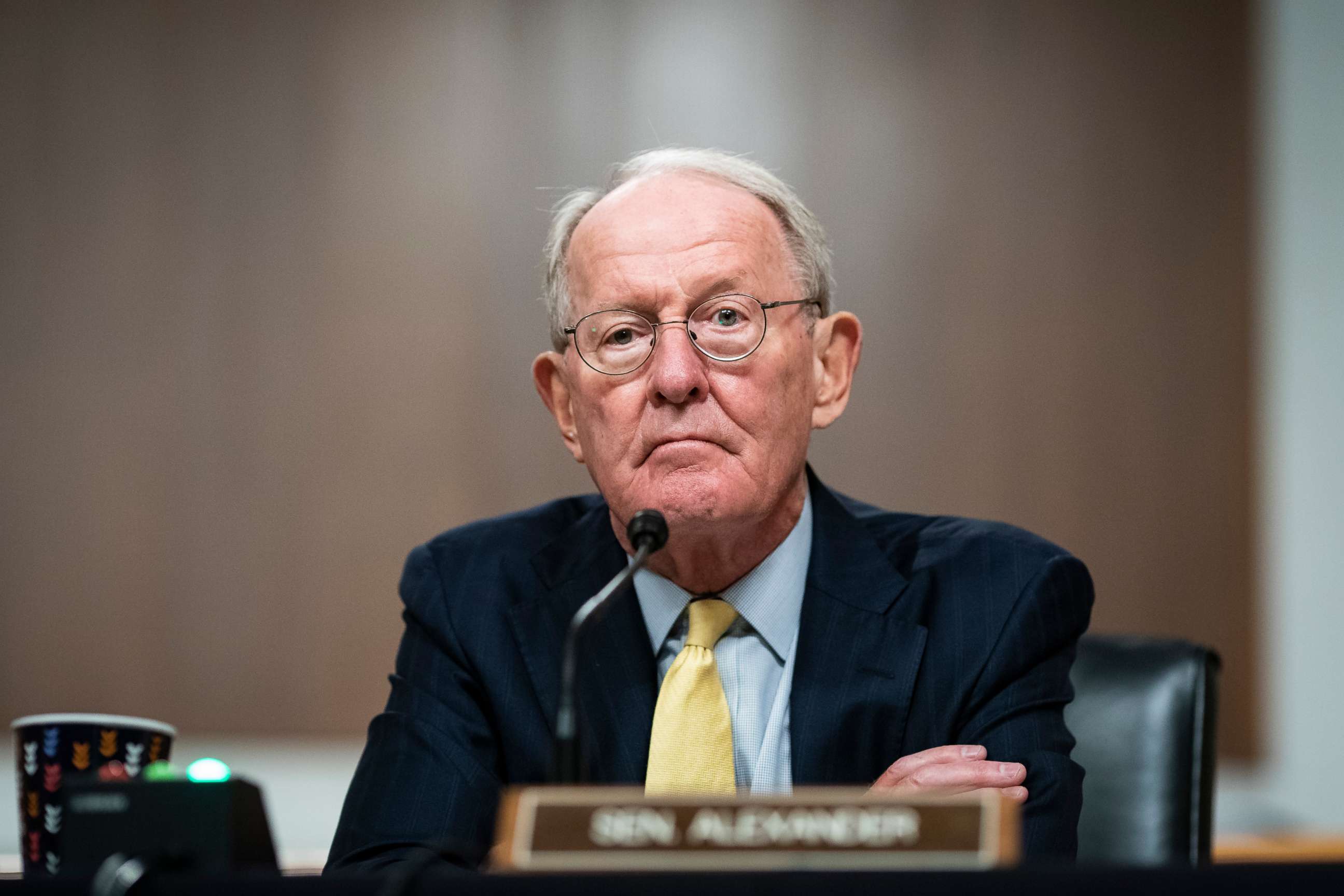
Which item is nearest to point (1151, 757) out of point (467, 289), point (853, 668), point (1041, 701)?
point (1041, 701)

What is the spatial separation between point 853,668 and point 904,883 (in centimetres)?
76

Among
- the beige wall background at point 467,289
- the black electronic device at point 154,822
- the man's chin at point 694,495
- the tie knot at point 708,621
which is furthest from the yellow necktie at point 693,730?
the beige wall background at point 467,289

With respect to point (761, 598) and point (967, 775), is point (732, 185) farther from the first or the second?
point (967, 775)

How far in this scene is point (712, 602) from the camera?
1512 millimetres

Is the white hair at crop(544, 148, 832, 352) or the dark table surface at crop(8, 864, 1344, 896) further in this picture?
the white hair at crop(544, 148, 832, 352)

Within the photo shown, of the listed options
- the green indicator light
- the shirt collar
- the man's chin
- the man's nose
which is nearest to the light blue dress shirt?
the shirt collar

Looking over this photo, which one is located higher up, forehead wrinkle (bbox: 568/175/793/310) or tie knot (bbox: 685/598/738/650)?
forehead wrinkle (bbox: 568/175/793/310)

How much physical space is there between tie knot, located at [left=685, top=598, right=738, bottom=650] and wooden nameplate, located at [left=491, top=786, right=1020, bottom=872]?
0.73 meters

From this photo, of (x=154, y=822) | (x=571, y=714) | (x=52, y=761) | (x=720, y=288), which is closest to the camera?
(x=154, y=822)

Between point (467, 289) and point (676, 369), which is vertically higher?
point (467, 289)

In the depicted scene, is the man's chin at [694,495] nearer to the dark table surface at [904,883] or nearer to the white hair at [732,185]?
the white hair at [732,185]

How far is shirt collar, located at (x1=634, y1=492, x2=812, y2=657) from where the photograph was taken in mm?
1520

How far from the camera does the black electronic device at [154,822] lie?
0.82m

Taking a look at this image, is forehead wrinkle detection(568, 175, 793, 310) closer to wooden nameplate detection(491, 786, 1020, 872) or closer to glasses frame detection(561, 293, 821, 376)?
glasses frame detection(561, 293, 821, 376)
